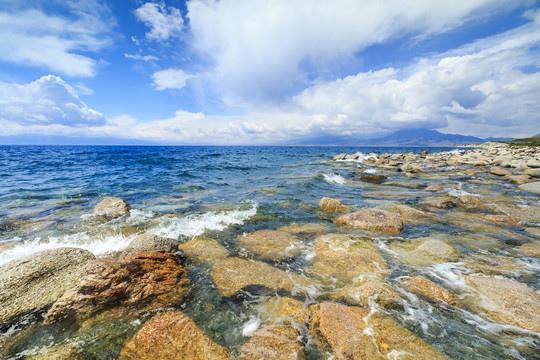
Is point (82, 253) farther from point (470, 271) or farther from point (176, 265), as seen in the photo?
point (470, 271)

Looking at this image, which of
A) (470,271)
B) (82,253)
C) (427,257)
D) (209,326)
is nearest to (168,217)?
(82,253)

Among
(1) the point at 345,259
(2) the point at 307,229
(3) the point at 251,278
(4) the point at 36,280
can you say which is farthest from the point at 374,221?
(4) the point at 36,280

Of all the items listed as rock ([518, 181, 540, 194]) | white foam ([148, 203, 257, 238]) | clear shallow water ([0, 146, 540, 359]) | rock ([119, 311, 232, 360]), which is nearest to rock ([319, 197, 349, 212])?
clear shallow water ([0, 146, 540, 359])

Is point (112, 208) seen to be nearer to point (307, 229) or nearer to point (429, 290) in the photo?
point (307, 229)

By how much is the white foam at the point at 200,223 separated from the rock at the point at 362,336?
5666mm

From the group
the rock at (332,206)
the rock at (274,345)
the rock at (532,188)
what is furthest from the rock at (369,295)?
the rock at (532,188)

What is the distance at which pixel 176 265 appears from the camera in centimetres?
538

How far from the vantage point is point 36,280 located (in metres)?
4.49

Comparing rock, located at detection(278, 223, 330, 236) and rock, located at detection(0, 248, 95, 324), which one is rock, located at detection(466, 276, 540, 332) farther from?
rock, located at detection(0, 248, 95, 324)

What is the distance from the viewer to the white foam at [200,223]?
26.9 feet

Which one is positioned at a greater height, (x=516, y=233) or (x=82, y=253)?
(x=82, y=253)

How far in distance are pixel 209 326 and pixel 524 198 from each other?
58.7 feet

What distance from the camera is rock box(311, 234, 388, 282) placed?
5.52 metres

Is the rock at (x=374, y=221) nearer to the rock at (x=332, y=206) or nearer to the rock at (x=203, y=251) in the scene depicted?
the rock at (x=332, y=206)
